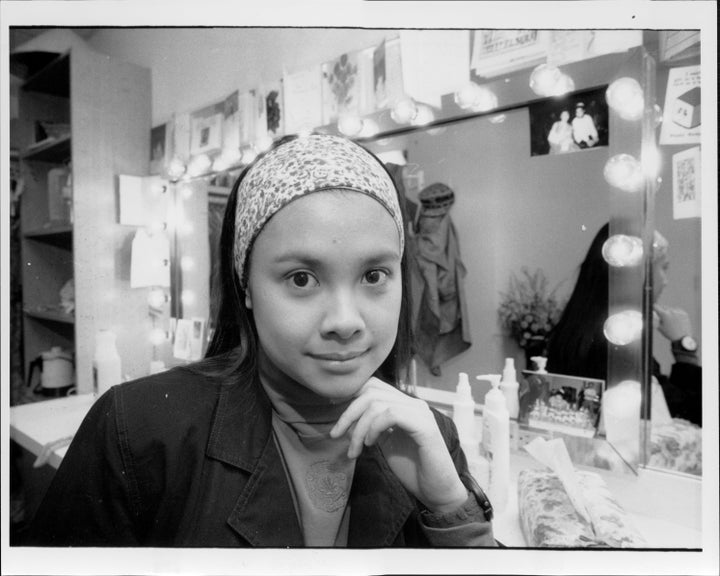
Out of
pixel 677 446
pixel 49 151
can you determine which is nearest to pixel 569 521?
pixel 677 446

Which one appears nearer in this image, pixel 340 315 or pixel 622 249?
pixel 340 315

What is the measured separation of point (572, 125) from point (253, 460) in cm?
78

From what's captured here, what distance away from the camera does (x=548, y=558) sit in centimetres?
82

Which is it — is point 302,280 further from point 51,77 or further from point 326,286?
point 51,77

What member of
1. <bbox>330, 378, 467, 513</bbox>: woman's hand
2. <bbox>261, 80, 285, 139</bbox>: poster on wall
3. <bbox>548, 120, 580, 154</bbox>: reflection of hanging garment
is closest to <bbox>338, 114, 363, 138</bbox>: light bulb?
<bbox>261, 80, 285, 139</bbox>: poster on wall

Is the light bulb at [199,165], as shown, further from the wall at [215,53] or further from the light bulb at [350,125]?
the light bulb at [350,125]

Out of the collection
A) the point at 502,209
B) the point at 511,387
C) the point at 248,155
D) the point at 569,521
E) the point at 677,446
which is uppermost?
the point at 248,155

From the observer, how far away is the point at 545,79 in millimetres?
826

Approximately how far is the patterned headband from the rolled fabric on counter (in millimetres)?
486

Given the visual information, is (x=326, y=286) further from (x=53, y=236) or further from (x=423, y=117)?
(x=53, y=236)

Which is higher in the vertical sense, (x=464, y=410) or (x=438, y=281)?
(x=438, y=281)

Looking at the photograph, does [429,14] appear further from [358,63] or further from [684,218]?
[684,218]

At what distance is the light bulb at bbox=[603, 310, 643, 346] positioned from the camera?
0.85 meters

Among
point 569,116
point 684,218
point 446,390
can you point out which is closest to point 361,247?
point 446,390
